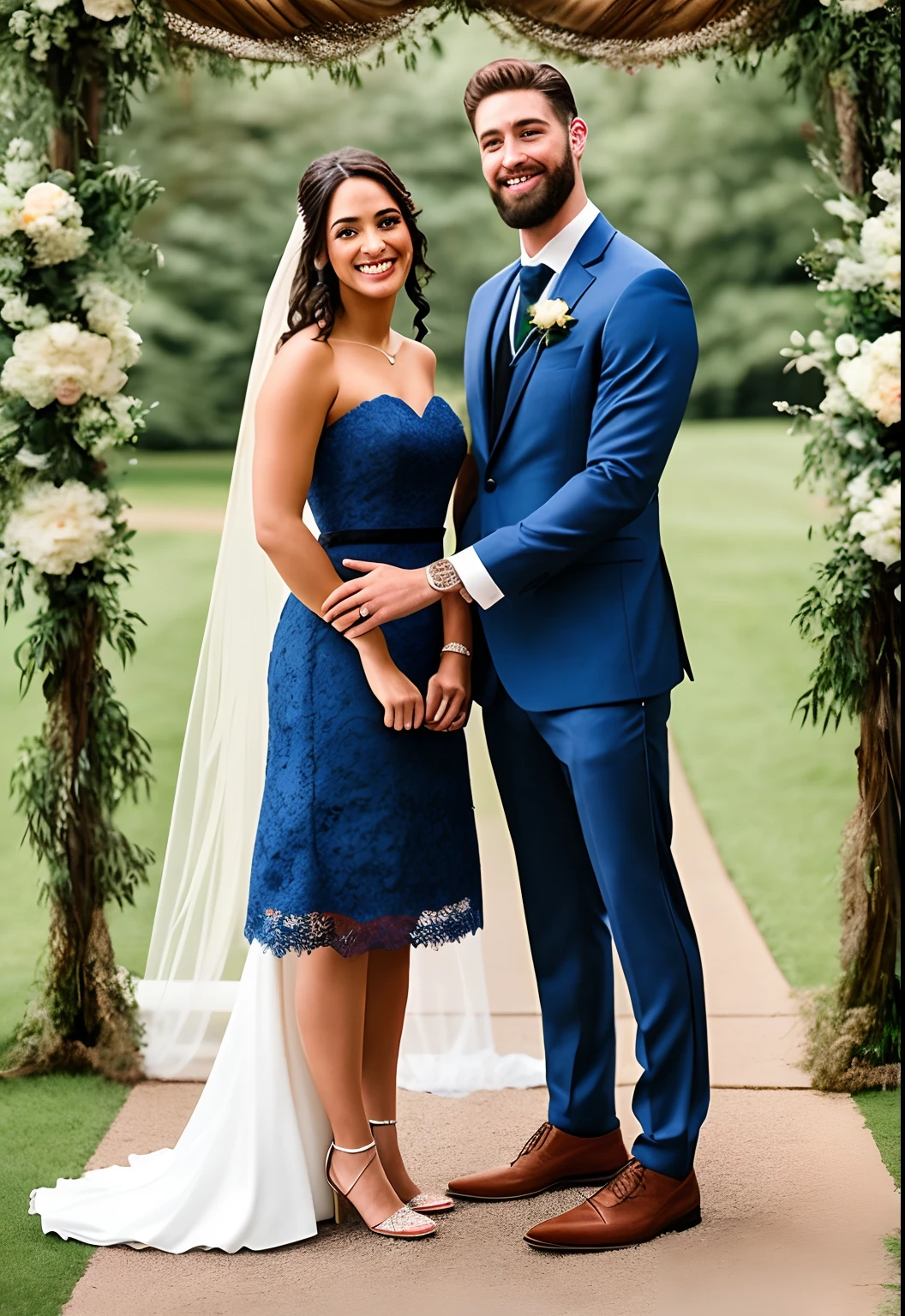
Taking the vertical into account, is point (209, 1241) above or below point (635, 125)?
below

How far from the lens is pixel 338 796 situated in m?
2.69

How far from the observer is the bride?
2635 millimetres

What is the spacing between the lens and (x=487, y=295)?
292 centimetres

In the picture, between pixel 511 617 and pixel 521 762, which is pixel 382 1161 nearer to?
pixel 521 762

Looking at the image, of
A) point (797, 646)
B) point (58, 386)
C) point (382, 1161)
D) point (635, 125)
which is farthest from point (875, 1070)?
point (635, 125)

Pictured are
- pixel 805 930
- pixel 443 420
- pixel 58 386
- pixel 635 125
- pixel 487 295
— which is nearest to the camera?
pixel 443 420

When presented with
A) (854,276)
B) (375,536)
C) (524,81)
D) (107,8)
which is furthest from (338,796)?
(107,8)

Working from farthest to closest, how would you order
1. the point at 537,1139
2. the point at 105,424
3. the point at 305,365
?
the point at 105,424, the point at 537,1139, the point at 305,365

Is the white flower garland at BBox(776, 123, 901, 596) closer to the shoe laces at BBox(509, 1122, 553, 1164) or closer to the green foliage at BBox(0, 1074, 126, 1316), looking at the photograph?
the shoe laces at BBox(509, 1122, 553, 1164)

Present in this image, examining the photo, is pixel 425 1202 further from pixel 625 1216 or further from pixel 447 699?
pixel 447 699

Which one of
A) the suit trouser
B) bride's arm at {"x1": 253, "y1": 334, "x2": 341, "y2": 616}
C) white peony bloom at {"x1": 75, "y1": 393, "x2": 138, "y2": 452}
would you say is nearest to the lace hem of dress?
the suit trouser

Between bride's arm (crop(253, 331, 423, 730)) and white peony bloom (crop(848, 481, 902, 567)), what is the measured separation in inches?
40.4

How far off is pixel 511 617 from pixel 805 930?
8.88 feet

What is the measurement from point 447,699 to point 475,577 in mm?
232
